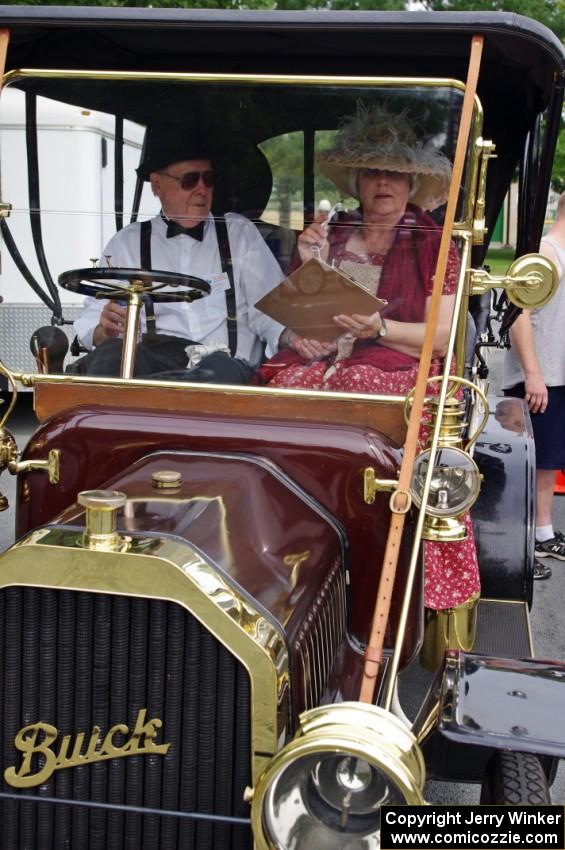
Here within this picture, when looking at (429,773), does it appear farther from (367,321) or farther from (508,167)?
(508,167)

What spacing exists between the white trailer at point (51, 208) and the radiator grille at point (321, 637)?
1025 millimetres

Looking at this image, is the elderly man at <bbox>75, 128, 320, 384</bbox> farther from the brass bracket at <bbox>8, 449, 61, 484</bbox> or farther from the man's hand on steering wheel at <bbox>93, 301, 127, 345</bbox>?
the brass bracket at <bbox>8, 449, 61, 484</bbox>

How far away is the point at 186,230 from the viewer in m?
2.49

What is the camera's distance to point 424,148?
237 cm

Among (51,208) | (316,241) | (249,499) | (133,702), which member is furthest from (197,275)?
(133,702)

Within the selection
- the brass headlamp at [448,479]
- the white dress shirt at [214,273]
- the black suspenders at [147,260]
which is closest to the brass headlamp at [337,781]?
the brass headlamp at [448,479]

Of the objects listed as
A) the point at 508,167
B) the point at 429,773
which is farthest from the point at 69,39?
the point at 429,773

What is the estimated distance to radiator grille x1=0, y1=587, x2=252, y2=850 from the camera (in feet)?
5.47

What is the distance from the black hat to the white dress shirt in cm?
16

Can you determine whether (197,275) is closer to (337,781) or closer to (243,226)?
(243,226)

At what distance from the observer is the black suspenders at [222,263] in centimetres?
248

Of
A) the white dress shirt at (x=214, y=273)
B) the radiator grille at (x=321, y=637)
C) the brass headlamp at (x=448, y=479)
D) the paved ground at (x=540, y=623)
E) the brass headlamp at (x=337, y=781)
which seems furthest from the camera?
the paved ground at (x=540, y=623)

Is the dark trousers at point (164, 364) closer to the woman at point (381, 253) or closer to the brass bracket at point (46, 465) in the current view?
the woman at point (381, 253)

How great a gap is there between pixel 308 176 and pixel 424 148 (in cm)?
30
